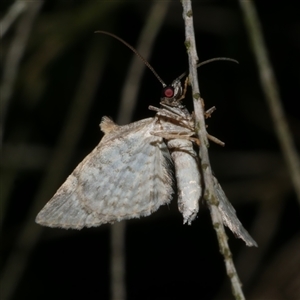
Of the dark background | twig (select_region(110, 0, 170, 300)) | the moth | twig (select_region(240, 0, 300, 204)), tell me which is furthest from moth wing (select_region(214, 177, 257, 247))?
the dark background

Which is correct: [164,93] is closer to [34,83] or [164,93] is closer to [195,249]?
[34,83]

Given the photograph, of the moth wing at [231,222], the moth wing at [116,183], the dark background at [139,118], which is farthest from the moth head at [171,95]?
the dark background at [139,118]

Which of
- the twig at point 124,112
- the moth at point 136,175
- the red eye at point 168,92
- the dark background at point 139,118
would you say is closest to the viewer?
the moth at point 136,175

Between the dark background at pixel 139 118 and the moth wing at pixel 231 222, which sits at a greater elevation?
the dark background at pixel 139 118

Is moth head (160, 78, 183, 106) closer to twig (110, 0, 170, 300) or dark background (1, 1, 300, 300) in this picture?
twig (110, 0, 170, 300)

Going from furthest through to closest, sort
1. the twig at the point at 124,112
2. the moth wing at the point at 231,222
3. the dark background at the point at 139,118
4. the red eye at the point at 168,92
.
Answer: the dark background at the point at 139,118
the twig at the point at 124,112
the red eye at the point at 168,92
the moth wing at the point at 231,222

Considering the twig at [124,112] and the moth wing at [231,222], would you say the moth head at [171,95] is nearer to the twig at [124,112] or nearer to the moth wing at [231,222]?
the moth wing at [231,222]

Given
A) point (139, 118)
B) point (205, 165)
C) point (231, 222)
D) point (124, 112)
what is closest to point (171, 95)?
point (231, 222)

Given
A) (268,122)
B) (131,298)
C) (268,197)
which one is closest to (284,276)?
(268,197)

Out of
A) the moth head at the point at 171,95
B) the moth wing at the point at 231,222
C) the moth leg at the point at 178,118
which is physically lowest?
the moth wing at the point at 231,222
